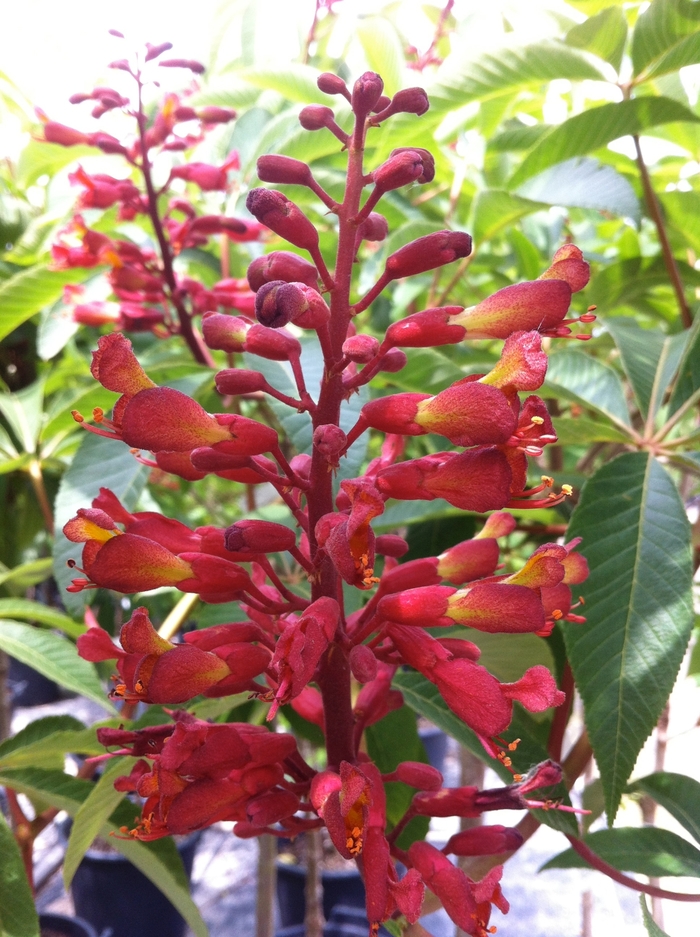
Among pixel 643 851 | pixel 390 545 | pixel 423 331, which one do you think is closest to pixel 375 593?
pixel 390 545

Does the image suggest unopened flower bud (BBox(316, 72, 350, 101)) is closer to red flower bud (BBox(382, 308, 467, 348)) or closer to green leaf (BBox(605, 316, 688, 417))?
red flower bud (BBox(382, 308, 467, 348))

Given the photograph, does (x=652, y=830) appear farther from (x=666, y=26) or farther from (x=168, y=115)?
(x=168, y=115)

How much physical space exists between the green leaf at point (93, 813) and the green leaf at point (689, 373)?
96 centimetres

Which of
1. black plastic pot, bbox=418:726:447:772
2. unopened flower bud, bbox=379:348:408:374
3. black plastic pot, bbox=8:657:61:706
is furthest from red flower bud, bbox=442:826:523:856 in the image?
black plastic pot, bbox=8:657:61:706

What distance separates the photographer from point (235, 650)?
2.64 feet

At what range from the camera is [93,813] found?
36.9 inches

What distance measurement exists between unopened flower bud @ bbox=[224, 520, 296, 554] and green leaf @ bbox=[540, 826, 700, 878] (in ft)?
2.26

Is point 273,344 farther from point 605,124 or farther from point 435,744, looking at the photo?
point 435,744

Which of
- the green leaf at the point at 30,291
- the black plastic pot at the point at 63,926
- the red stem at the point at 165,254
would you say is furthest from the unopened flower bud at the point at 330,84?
the black plastic pot at the point at 63,926

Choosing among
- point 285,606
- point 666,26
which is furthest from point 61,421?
point 666,26

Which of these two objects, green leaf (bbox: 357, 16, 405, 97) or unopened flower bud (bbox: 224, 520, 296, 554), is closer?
unopened flower bud (bbox: 224, 520, 296, 554)

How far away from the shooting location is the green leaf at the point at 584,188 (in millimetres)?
1314

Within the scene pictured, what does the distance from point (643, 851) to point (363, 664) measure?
594 millimetres

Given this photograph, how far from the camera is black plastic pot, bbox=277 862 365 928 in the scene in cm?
289
